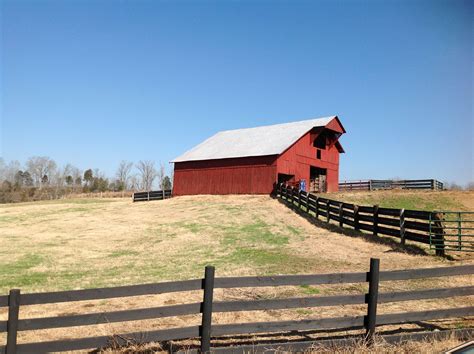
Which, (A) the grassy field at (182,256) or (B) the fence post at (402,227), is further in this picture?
(B) the fence post at (402,227)

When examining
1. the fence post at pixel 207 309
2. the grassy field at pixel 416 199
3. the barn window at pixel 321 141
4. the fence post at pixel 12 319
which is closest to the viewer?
the fence post at pixel 12 319

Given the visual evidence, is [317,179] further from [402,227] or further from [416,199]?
[402,227]

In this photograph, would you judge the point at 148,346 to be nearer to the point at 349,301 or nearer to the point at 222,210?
the point at 349,301

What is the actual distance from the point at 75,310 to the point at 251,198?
27115 mm

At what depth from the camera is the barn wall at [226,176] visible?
37.5 m

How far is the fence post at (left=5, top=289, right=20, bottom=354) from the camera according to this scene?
5.72 m

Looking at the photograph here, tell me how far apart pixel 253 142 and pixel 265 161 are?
19.3 ft

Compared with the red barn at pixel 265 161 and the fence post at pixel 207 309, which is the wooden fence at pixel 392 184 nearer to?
the red barn at pixel 265 161

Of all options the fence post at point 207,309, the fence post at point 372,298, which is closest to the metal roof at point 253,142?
the fence post at point 372,298

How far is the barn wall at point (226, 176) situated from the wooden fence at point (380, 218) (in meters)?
7.33

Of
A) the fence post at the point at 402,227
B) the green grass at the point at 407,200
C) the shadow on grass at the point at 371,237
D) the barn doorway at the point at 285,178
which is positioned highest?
the barn doorway at the point at 285,178

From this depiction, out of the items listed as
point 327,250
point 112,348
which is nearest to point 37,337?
point 112,348

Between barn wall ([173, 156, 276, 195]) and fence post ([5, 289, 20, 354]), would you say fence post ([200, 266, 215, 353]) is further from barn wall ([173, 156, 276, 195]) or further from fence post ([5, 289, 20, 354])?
barn wall ([173, 156, 276, 195])

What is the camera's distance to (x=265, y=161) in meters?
37.7
